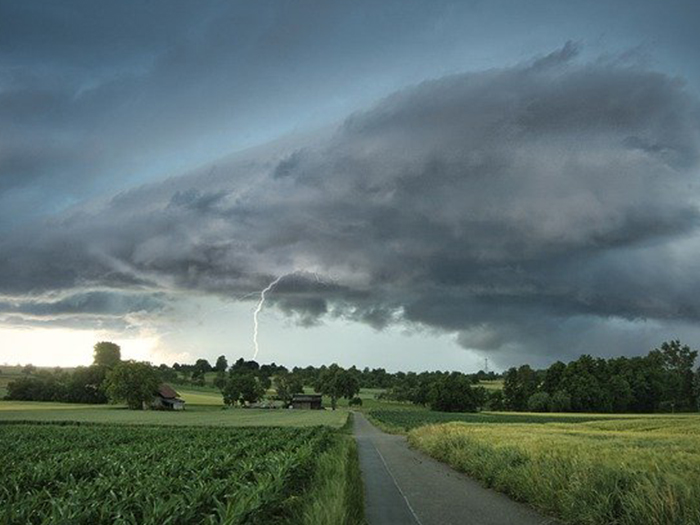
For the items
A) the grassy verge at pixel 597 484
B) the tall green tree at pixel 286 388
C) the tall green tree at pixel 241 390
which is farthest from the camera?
the tall green tree at pixel 286 388

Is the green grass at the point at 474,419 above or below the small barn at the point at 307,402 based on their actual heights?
above

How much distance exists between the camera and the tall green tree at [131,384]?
4515 inches

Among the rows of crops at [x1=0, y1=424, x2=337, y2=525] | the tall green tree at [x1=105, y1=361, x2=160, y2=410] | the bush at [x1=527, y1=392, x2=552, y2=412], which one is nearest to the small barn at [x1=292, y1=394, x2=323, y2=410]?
the tall green tree at [x1=105, y1=361, x2=160, y2=410]

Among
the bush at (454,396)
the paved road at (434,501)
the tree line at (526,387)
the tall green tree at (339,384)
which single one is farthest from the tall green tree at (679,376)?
the paved road at (434,501)

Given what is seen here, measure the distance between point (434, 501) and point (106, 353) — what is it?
172127mm

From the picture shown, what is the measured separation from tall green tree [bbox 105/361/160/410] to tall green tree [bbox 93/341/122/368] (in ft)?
177

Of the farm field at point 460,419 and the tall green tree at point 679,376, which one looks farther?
the tall green tree at point 679,376

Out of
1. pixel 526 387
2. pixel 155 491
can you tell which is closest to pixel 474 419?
pixel 526 387

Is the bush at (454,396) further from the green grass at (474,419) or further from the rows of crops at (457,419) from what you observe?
the rows of crops at (457,419)

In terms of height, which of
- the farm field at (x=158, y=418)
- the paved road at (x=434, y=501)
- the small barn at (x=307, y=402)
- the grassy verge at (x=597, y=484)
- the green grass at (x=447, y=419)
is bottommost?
the small barn at (x=307, y=402)

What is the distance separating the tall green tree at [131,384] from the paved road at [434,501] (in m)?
100

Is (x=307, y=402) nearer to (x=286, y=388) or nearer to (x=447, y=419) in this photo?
(x=286, y=388)

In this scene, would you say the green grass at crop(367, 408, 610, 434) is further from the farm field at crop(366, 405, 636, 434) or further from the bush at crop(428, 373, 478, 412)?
the bush at crop(428, 373, 478, 412)

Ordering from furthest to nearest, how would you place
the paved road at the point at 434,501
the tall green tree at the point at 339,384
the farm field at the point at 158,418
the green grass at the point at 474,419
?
1. the tall green tree at the point at 339,384
2. the green grass at the point at 474,419
3. the farm field at the point at 158,418
4. the paved road at the point at 434,501
